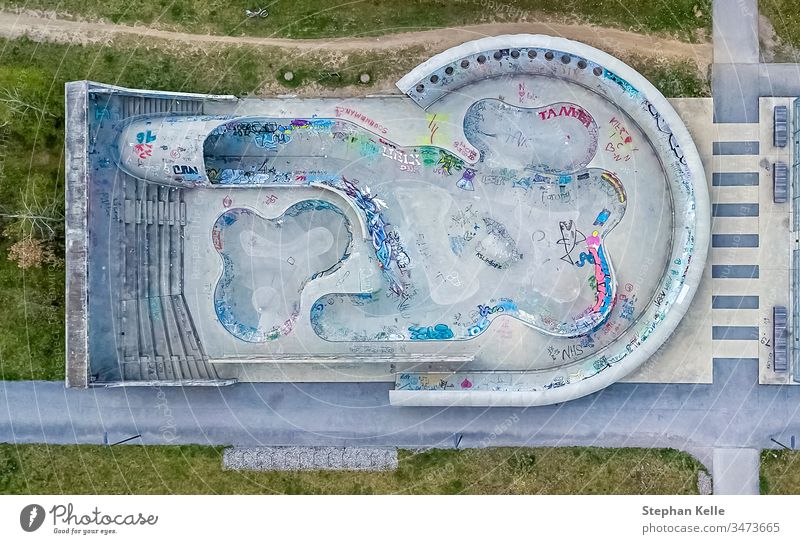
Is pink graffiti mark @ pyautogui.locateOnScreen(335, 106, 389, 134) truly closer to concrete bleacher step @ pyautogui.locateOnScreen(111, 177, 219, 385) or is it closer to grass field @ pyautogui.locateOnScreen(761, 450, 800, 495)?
concrete bleacher step @ pyautogui.locateOnScreen(111, 177, 219, 385)

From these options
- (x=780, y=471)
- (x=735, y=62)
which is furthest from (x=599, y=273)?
(x=780, y=471)

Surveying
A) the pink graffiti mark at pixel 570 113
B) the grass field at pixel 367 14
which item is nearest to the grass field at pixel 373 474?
the pink graffiti mark at pixel 570 113

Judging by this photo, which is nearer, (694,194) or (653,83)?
(694,194)

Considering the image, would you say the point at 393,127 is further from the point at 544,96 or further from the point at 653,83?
the point at 653,83

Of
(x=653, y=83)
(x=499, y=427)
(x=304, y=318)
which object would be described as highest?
(x=653, y=83)

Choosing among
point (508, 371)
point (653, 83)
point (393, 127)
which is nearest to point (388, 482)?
point (508, 371)
